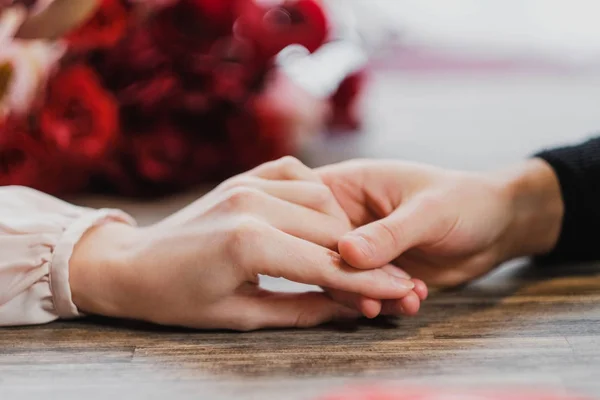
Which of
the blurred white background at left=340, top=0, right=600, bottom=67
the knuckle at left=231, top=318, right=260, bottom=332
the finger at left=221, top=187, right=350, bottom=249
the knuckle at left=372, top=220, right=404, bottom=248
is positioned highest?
the blurred white background at left=340, top=0, right=600, bottom=67

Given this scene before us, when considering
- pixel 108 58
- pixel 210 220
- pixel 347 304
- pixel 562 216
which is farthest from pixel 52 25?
pixel 562 216

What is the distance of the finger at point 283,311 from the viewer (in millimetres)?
633

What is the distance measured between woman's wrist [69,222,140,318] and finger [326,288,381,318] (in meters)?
0.16

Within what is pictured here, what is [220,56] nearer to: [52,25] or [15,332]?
[52,25]

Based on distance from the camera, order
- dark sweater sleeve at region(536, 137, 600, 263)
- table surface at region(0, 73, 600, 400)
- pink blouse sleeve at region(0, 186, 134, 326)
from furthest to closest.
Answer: dark sweater sleeve at region(536, 137, 600, 263), pink blouse sleeve at region(0, 186, 134, 326), table surface at region(0, 73, 600, 400)

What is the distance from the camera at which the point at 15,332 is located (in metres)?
0.65

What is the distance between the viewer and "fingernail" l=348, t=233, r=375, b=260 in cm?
61

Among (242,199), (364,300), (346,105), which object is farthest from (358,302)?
(346,105)

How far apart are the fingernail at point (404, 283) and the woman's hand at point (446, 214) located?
0.02 m

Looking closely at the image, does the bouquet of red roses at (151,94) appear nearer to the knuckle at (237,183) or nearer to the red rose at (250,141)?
the red rose at (250,141)

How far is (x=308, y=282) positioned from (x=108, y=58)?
52 cm

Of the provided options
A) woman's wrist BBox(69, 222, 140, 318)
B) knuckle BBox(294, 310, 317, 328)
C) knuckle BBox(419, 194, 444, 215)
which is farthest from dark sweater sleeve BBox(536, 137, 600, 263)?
woman's wrist BBox(69, 222, 140, 318)

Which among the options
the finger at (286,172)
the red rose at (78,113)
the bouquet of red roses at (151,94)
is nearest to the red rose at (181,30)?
the bouquet of red roses at (151,94)

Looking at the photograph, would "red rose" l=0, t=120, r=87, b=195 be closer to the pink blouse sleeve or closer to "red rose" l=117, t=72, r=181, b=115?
"red rose" l=117, t=72, r=181, b=115
